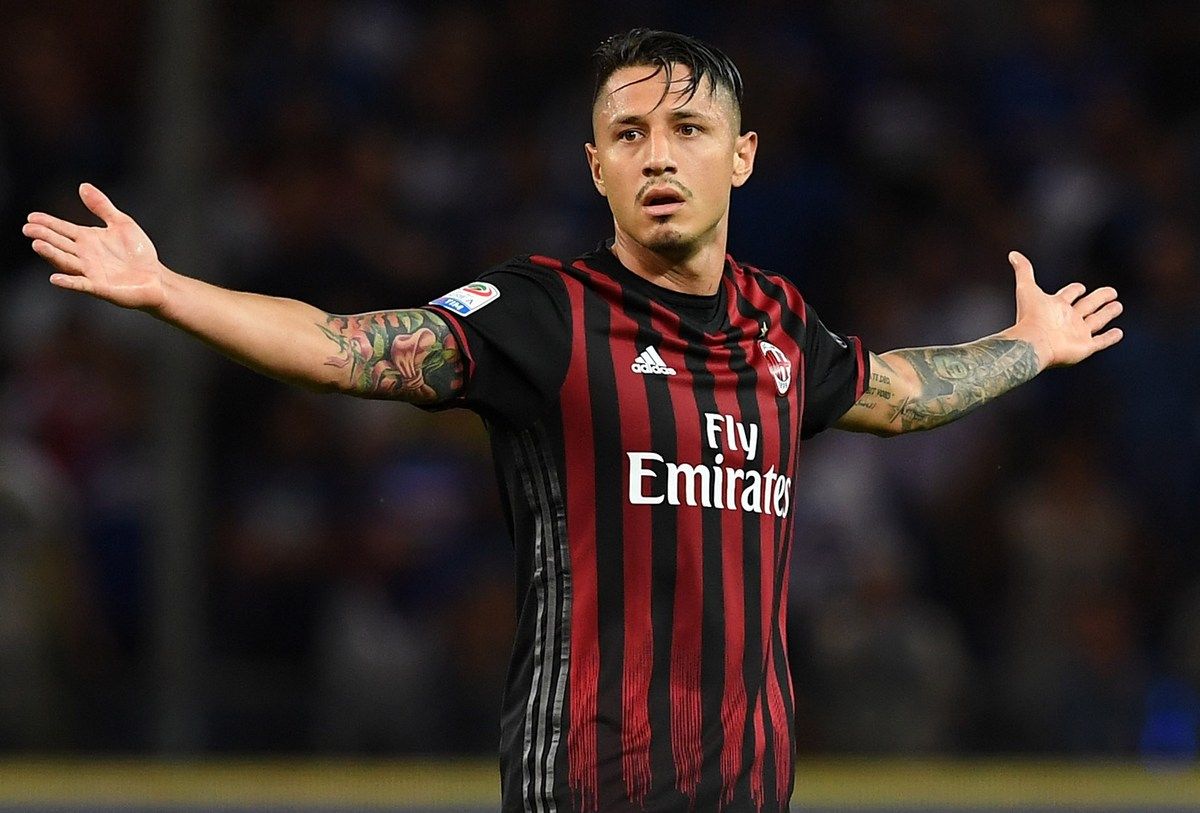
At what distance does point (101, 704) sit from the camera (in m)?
7.43

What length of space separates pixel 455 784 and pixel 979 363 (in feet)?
10.1

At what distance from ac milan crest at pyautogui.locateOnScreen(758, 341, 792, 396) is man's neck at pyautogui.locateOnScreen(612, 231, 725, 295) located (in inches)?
6.1

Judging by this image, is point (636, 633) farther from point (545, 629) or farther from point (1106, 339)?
point (1106, 339)

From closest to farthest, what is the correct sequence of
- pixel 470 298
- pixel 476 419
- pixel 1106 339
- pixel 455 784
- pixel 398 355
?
pixel 398 355
pixel 470 298
pixel 1106 339
pixel 455 784
pixel 476 419

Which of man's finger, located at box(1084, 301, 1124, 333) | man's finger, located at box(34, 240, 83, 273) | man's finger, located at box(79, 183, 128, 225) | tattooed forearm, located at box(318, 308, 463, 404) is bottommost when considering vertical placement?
tattooed forearm, located at box(318, 308, 463, 404)

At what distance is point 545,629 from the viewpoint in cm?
341

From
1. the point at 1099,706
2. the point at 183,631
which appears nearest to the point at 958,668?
the point at 1099,706

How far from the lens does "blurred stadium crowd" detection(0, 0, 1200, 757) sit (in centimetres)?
759

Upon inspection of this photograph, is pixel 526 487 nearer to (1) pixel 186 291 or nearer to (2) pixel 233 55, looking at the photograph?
(1) pixel 186 291

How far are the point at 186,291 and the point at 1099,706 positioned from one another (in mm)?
5368

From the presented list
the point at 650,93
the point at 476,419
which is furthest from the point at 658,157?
the point at 476,419

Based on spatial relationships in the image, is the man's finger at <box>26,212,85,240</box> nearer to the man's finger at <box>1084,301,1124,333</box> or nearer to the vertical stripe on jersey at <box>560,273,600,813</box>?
the vertical stripe on jersey at <box>560,273,600,813</box>

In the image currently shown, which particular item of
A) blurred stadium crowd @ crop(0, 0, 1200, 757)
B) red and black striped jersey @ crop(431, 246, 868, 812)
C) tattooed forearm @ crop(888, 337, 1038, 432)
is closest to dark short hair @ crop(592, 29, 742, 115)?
red and black striped jersey @ crop(431, 246, 868, 812)

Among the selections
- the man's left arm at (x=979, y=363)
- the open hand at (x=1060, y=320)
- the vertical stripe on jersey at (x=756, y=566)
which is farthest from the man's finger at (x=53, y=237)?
the open hand at (x=1060, y=320)
